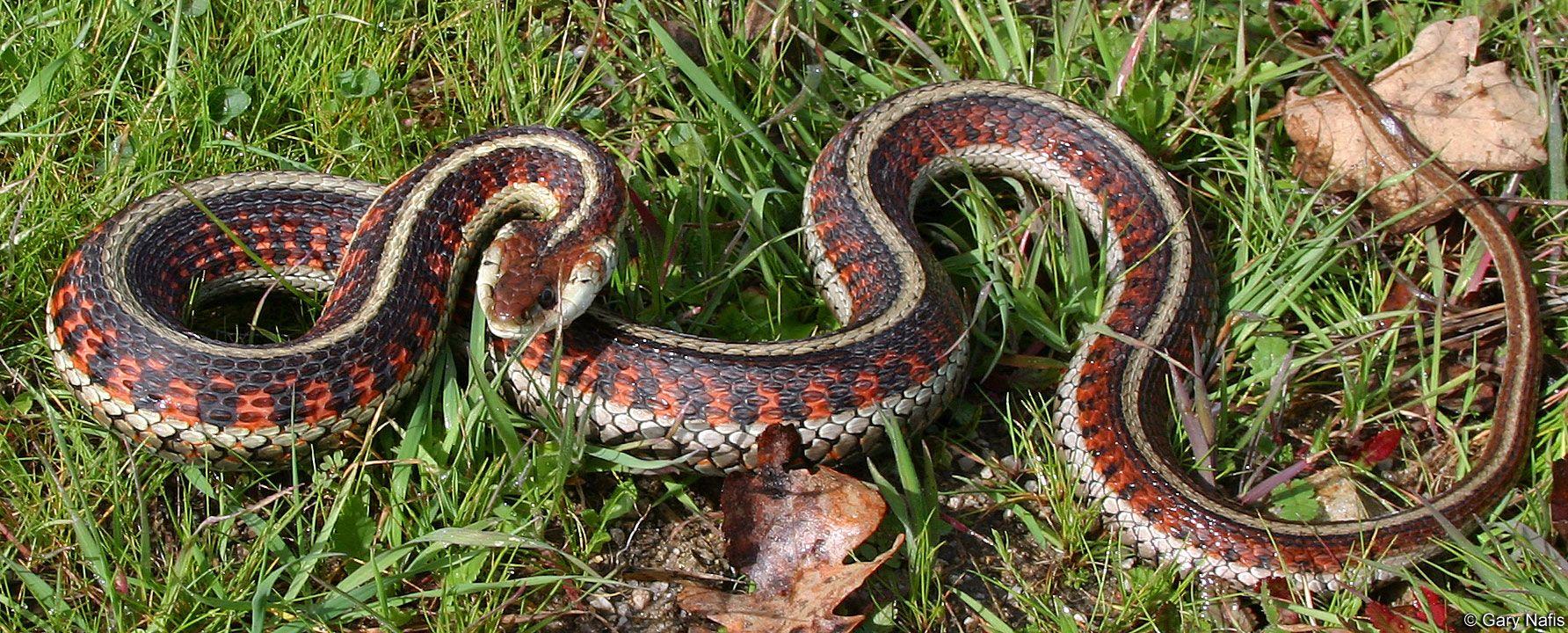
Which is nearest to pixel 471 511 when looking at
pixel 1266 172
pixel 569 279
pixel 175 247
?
pixel 569 279

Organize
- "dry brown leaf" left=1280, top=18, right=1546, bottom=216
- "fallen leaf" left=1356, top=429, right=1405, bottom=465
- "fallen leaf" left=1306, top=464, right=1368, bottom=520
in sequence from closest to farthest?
1. "fallen leaf" left=1306, top=464, right=1368, bottom=520
2. "fallen leaf" left=1356, top=429, right=1405, bottom=465
3. "dry brown leaf" left=1280, top=18, right=1546, bottom=216

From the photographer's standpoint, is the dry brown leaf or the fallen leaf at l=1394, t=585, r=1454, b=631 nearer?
the fallen leaf at l=1394, t=585, r=1454, b=631

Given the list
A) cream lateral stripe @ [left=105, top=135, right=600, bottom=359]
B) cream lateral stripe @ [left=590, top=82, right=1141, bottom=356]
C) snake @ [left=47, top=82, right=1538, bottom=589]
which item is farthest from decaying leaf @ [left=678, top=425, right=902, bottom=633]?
cream lateral stripe @ [left=105, top=135, right=600, bottom=359]

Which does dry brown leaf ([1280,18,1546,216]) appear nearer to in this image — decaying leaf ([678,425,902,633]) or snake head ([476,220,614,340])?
decaying leaf ([678,425,902,633])

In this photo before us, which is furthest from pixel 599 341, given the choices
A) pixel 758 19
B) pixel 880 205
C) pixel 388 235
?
pixel 758 19

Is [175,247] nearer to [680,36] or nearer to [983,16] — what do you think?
[680,36]

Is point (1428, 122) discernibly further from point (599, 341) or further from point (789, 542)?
point (599, 341)
